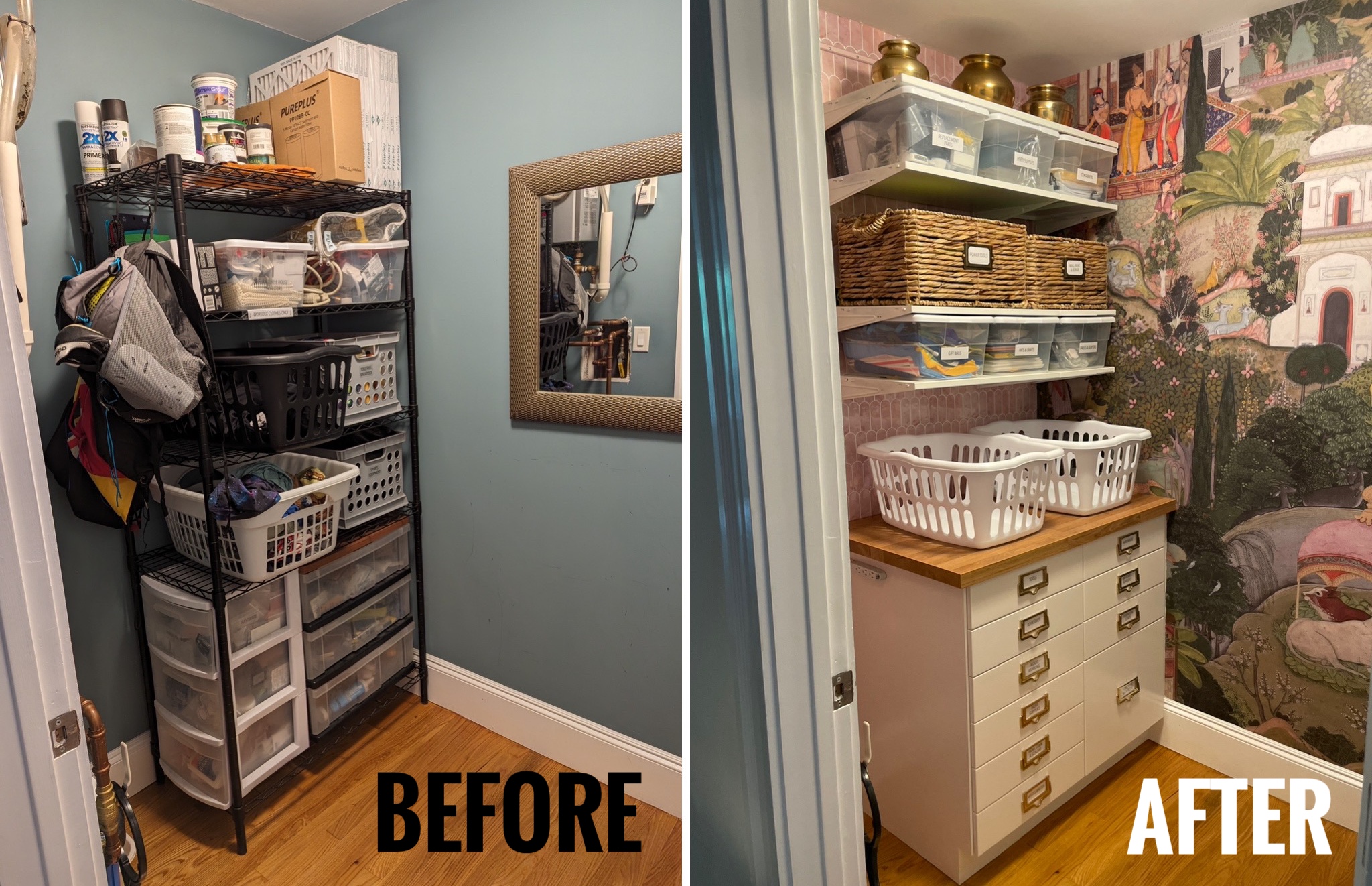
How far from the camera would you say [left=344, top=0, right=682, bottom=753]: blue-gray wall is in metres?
1.94

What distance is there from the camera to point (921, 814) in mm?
1951

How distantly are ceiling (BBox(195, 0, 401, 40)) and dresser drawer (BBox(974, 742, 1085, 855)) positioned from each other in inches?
104

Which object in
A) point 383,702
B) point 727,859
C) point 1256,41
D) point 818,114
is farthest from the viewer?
point 383,702

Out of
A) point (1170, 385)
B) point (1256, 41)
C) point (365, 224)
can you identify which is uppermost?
point (1256, 41)

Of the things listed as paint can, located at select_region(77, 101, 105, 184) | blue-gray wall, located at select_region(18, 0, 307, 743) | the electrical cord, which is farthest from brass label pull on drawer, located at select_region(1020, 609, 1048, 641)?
paint can, located at select_region(77, 101, 105, 184)

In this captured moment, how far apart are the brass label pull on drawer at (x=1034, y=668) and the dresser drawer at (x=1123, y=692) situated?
0.74 ft

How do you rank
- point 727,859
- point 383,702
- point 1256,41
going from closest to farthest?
point 727,859
point 1256,41
point 383,702

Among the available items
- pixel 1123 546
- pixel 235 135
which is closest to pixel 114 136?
pixel 235 135

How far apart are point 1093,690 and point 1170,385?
912 millimetres

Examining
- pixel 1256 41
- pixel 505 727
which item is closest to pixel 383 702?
pixel 505 727

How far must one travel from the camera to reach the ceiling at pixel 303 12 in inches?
87.3

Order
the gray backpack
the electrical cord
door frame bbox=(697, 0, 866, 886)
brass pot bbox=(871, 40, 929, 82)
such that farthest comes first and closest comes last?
brass pot bbox=(871, 40, 929, 82) < the gray backpack < the electrical cord < door frame bbox=(697, 0, 866, 886)

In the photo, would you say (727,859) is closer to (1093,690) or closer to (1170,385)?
(1093,690)

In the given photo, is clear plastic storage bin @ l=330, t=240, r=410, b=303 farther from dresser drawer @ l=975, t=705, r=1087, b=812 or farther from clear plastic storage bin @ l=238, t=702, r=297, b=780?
dresser drawer @ l=975, t=705, r=1087, b=812
